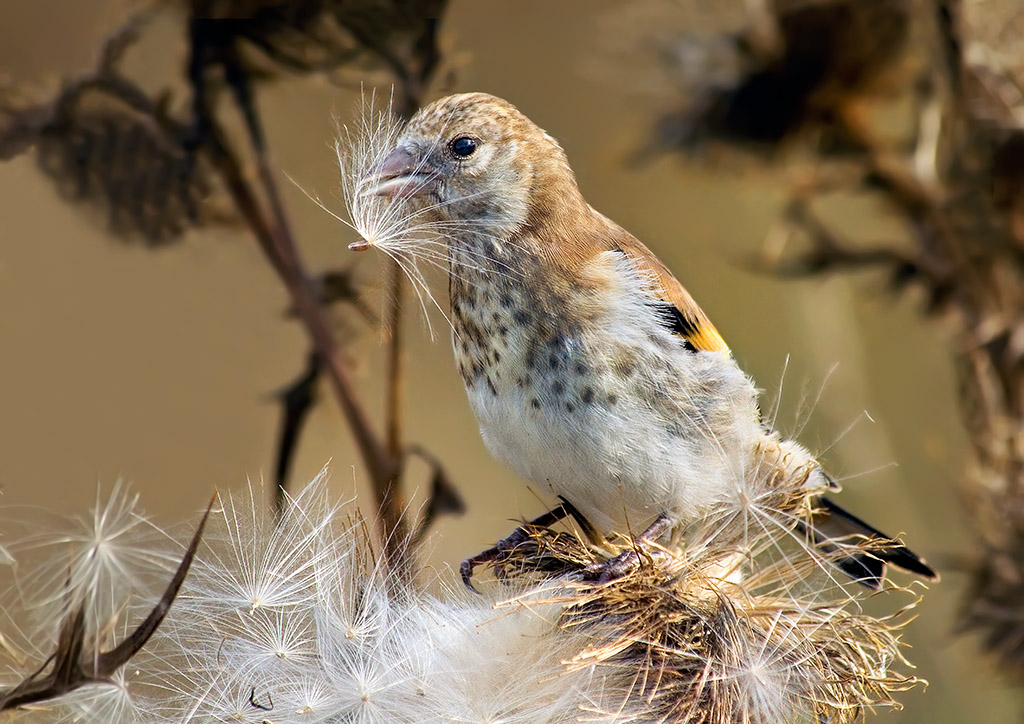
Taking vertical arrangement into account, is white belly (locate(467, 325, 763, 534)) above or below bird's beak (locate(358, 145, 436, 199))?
below

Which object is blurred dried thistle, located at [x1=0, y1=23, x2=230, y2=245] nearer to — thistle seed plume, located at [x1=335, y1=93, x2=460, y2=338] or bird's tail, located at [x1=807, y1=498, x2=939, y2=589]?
thistle seed plume, located at [x1=335, y1=93, x2=460, y2=338]

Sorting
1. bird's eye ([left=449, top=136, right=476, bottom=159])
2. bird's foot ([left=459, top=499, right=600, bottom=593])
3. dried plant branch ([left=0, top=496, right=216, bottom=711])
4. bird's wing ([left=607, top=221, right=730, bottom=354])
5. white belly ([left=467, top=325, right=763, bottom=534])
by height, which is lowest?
bird's foot ([left=459, top=499, right=600, bottom=593])

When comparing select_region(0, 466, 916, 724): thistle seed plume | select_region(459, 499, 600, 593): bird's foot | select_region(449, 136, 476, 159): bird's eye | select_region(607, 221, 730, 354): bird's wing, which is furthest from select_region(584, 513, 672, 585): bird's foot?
select_region(449, 136, 476, 159): bird's eye

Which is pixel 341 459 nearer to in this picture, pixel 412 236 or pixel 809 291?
pixel 412 236

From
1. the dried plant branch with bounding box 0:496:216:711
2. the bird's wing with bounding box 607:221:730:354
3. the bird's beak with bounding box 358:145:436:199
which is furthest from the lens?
the bird's wing with bounding box 607:221:730:354

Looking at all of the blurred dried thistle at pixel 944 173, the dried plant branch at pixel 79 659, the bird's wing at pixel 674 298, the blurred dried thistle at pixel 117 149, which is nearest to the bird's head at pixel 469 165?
the bird's wing at pixel 674 298

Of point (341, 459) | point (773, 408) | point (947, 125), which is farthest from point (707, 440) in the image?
point (947, 125)

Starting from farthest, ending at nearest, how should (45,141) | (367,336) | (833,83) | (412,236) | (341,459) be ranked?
(833,83) → (341,459) → (367,336) → (45,141) → (412,236)
